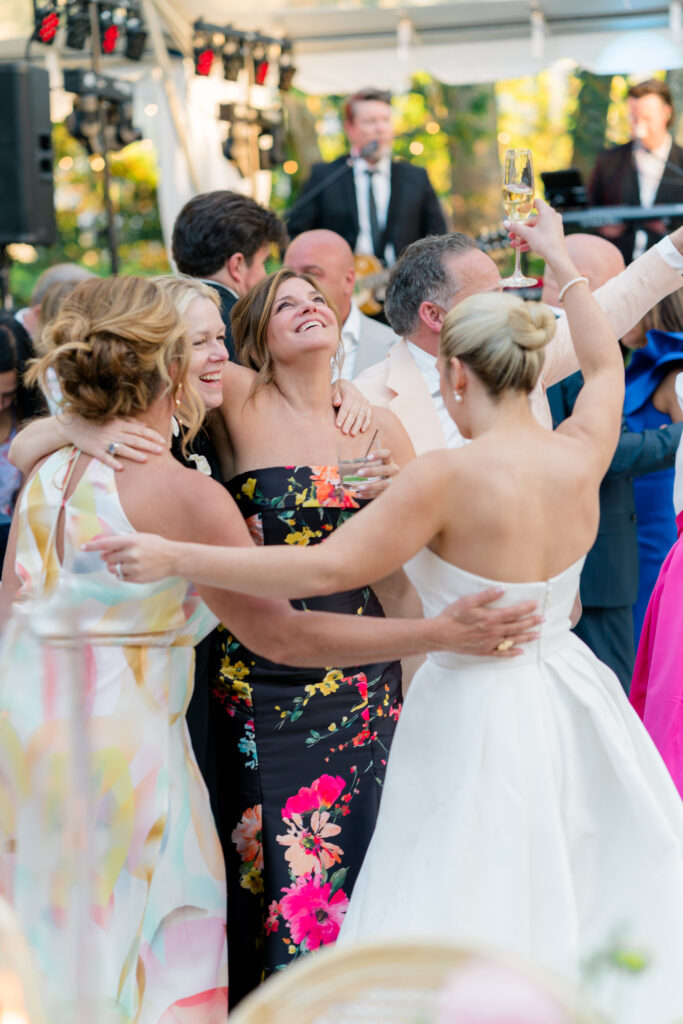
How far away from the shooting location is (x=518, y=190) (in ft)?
8.89

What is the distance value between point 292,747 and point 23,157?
4.33 meters

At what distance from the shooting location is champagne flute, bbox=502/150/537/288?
106 inches

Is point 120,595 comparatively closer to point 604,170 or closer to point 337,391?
point 337,391

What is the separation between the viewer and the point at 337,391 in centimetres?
293

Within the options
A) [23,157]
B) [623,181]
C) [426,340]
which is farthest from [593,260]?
[623,181]

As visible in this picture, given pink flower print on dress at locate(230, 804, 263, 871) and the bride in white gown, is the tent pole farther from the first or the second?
the bride in white gown

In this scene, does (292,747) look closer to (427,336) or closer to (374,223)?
(427,336)

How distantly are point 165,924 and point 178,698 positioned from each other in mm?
444

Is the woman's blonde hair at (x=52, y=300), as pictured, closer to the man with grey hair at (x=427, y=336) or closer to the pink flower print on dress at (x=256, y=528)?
the man with grey hair at (x=427, y=336)

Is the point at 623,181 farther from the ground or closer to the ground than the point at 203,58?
closer to the ground

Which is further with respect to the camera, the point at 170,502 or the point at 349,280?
the point at 349,280

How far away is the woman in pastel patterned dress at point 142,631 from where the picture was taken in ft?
7.33

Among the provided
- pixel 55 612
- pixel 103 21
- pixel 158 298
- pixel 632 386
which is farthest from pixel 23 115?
pixel 55 612

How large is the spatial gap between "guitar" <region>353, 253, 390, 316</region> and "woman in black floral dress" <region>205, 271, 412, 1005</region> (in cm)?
376
